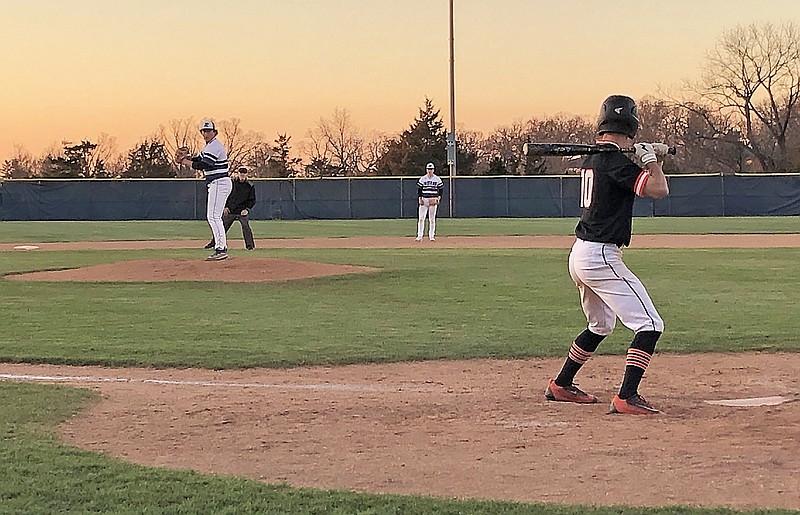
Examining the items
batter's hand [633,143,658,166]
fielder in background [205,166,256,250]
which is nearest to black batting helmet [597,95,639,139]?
batter's hand [633,143,658,166]

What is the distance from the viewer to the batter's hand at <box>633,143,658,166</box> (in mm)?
5531

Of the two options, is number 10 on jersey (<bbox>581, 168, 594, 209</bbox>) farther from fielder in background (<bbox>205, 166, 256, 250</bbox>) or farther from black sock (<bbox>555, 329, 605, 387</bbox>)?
fielder in background (<bbox>205, 166, 256, 250</bbox>)

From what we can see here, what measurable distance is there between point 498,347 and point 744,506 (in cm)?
459

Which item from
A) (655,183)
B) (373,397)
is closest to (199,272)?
(373,397)

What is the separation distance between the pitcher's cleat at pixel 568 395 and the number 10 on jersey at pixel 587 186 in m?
1.14

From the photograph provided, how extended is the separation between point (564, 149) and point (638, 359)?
129cm

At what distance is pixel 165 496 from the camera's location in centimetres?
415

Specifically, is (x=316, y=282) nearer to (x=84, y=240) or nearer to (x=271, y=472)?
(x=271, y=472)

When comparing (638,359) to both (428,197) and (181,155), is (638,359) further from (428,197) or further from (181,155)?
(428,197)

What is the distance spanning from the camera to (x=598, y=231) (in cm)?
595

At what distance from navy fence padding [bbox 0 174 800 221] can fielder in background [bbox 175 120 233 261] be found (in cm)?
3172

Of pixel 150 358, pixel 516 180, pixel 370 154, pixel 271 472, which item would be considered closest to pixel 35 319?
pixel 150 358

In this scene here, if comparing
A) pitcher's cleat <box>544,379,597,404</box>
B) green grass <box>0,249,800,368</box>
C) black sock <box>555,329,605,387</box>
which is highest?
black sock <box>555,329,605,387</box>

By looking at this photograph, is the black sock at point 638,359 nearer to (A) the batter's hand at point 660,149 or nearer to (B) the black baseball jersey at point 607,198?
(B) the black baseball jersey at point 607,198
